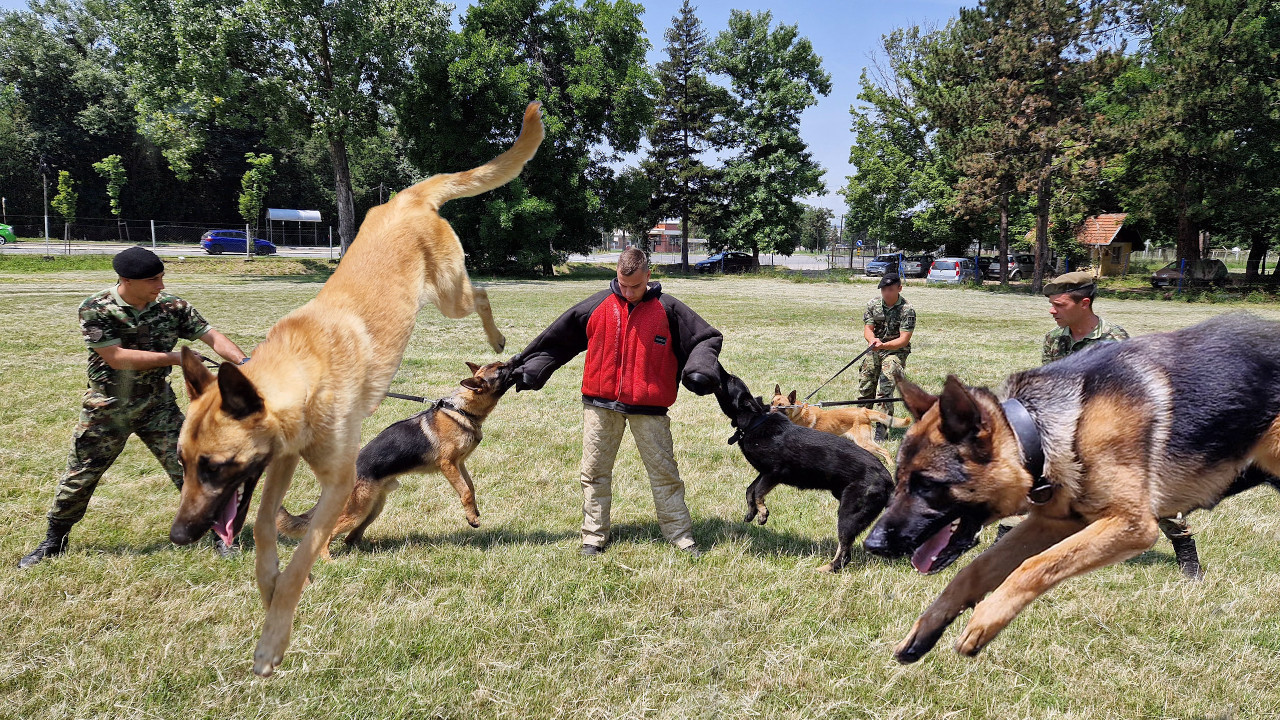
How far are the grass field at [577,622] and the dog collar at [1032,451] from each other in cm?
149

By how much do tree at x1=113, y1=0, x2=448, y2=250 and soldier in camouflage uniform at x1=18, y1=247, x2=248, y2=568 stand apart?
30600mm

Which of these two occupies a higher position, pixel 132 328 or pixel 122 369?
pixel 132 328

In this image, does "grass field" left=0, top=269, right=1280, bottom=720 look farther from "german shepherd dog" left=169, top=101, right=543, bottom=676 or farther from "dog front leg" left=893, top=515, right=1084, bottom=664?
"dog front leg" left=893, top=515, right=1084, bottom=664

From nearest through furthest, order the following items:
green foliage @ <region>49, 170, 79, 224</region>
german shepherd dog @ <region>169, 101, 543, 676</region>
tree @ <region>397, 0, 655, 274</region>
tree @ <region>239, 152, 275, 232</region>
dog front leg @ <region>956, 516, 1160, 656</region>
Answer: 1. dog front leg @ <region>956, 516, 1160, 656</region>
2. german shepherd dog @ <region>169, 101, 543, 676</region>
3. tree @ <region>397, 0, 655, 274</region>
4. green foliage @ <region>49, 170, 79, 224</region>
5. tree @ <region>239, 152, 275, 232</region>

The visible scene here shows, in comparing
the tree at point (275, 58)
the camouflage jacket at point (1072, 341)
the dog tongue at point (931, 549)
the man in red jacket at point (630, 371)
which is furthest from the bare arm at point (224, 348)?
the tree at point (275, 58)

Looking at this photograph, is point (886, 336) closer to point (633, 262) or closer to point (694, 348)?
point (694, 348)

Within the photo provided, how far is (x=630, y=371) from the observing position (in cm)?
534

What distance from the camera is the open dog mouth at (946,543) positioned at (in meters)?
2.81

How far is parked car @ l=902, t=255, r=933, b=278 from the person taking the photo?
5016 cm

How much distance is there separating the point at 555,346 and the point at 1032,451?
12.6 feet

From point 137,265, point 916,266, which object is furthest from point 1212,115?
point 137,265

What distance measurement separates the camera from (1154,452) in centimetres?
267

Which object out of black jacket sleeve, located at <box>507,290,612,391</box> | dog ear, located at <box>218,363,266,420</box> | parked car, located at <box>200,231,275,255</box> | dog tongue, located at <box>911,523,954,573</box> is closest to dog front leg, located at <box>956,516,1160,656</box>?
dog tongue, located at <box>911,523,954,573</box>

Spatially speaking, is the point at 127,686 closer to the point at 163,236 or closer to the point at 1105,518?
the point at 1105,518
